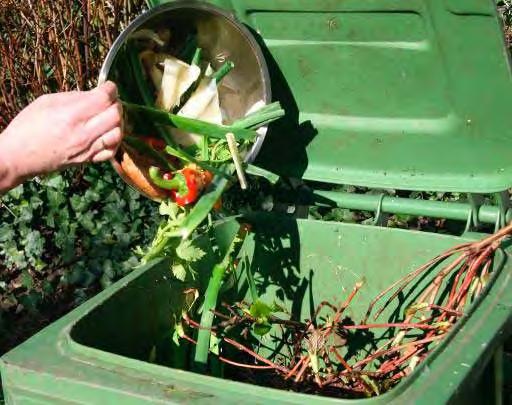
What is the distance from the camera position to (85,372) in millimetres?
1532

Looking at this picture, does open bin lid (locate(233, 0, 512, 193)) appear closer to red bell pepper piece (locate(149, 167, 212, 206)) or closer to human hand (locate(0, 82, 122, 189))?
red bell pepper piece (locate(149, 167, 212, 206))

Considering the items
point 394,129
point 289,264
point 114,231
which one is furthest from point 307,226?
point 114,231

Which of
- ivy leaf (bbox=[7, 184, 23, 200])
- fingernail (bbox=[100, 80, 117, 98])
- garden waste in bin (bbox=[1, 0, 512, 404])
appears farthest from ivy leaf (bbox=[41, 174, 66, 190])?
fingernail (bbox=[100, 80, 117, 98])

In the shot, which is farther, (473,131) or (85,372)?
(473,131)

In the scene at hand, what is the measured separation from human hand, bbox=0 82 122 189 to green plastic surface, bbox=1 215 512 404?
1.02ft

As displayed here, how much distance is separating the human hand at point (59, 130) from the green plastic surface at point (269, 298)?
1.02ft

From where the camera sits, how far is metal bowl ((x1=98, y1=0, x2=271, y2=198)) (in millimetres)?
2104

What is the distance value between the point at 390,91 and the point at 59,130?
2.72ft

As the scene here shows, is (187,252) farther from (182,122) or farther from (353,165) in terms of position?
(353,165)

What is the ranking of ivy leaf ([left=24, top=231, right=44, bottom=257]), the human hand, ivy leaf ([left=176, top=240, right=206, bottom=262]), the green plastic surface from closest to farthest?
the green plastic surface
the human hand
ivy leaf ([left=176, top=240, right=206, bottom=262])
ivy leaf ([left=24, top=231, right=44, bottom=257])

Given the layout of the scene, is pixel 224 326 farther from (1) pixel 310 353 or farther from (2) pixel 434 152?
(2) pixel 434 152

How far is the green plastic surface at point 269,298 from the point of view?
1448 millimetres

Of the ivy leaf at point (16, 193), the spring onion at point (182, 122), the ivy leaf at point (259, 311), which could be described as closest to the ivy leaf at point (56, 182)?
the ivy leaf at point (16, 193)

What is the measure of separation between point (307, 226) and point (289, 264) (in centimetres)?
12
